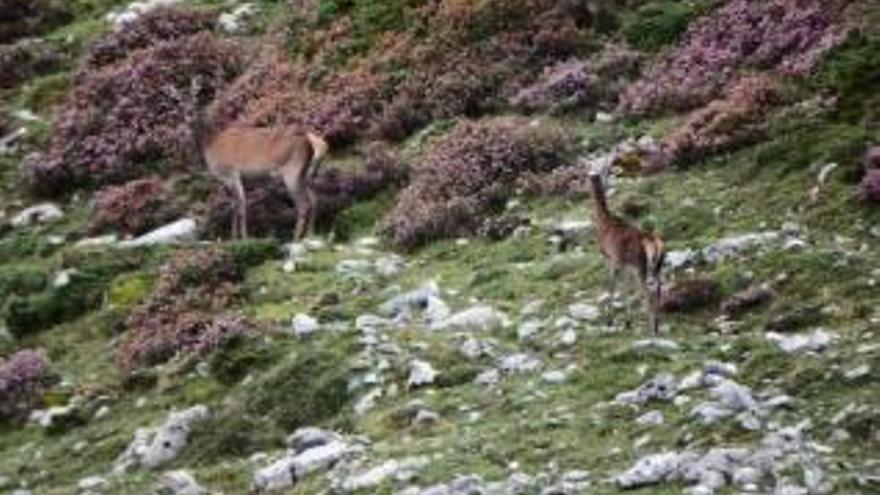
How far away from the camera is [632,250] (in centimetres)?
1534

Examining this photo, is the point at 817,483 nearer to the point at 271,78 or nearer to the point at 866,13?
the point at 866,13

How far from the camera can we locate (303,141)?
21.2 m

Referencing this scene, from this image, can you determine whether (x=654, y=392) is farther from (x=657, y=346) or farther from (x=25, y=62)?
(x=25, y=62)

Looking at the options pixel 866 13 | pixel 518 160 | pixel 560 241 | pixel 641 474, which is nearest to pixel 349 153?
pixel 518 160

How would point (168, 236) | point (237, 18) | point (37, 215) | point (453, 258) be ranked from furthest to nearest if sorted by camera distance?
point (237, 18) < point (37, 215) < point (168, 236) < point (453, 258)

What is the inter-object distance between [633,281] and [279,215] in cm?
648

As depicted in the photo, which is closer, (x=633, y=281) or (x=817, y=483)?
(x=817, y=483)

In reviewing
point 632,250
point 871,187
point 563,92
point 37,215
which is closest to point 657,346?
point 632,250

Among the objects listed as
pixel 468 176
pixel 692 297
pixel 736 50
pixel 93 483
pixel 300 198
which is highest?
pixel 736 50

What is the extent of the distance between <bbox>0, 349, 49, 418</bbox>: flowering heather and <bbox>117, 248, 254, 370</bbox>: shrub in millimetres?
908

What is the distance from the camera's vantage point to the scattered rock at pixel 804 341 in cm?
1374

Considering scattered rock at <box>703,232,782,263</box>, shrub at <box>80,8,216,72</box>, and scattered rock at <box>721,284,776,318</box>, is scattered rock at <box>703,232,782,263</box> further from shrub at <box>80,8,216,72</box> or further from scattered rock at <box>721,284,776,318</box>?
shrub at <box>80,8,216,72</box>

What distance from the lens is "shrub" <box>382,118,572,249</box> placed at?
64.8 ft

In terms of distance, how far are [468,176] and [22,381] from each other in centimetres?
584
